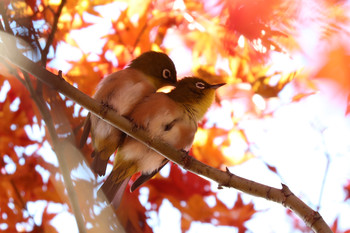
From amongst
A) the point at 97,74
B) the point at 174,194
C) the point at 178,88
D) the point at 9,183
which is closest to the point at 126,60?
the point at 97,74

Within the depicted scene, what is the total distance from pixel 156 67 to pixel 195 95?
242 mm

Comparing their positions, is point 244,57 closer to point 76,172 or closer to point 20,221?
point 76,172

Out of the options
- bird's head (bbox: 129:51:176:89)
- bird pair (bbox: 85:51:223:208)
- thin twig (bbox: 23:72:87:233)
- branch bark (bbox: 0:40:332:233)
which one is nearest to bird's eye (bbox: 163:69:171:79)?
bird's head (bbox: 129:51:176:89)

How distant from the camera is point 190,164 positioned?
1187 mm

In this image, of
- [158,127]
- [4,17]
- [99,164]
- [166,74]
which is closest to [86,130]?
[99,164]

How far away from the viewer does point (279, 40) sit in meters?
1.71

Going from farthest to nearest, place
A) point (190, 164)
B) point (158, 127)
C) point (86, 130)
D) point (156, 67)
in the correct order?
1. point (156, 67)
2. point (86, 130)
3. point (158, 127)
4. point (190, 164)

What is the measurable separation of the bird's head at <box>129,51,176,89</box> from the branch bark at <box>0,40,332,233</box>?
480 mm

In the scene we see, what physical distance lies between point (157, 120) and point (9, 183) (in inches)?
36.9

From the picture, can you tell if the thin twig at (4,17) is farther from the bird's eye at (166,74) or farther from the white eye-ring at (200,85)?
the white eye-ring at (200,85)

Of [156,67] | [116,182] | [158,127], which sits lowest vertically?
[116,182]

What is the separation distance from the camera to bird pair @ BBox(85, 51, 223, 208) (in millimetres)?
1463

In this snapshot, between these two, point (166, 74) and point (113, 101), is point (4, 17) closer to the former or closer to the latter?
point (113, 101)

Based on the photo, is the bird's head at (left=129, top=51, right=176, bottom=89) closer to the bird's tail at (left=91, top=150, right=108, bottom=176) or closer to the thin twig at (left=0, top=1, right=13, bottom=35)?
the bird's tail at (left=91, top=150, right=108, bottom=176)
